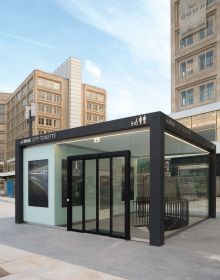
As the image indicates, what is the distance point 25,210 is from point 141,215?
15.6 ft

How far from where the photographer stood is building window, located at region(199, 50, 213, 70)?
140ft

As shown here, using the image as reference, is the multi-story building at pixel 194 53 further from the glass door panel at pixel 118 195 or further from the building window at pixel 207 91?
the glass door panel at pixel 118 195

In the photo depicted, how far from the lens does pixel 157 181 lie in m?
9.59

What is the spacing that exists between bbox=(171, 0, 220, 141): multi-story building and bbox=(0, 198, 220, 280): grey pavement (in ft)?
101

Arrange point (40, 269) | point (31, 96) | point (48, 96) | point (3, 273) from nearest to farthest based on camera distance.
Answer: point (3, 273) → point (40, 269) → point (31, 96) → point (48, 96)

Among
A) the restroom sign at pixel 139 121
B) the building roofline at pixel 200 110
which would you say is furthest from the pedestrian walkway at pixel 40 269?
the building roofline at pixel 200 110

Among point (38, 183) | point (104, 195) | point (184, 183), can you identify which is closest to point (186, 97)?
point (184, 183)

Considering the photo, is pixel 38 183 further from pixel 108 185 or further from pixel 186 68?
pixel 186 68

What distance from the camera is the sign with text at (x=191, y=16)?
43.9 meters

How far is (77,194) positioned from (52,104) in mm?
78729

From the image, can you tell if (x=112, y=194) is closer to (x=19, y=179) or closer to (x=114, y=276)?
(x=114, y=276)

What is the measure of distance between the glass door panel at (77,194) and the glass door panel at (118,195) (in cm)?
148

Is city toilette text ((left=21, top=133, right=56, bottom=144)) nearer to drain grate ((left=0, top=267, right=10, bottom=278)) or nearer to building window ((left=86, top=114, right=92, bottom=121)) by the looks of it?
drain grate ((left=0, top=267, right=10, bottom=278))

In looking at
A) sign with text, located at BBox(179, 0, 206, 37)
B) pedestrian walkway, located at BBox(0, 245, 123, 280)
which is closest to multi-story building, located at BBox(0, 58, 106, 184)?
sign with text, located at BBox(179, 0, 206, 37)
